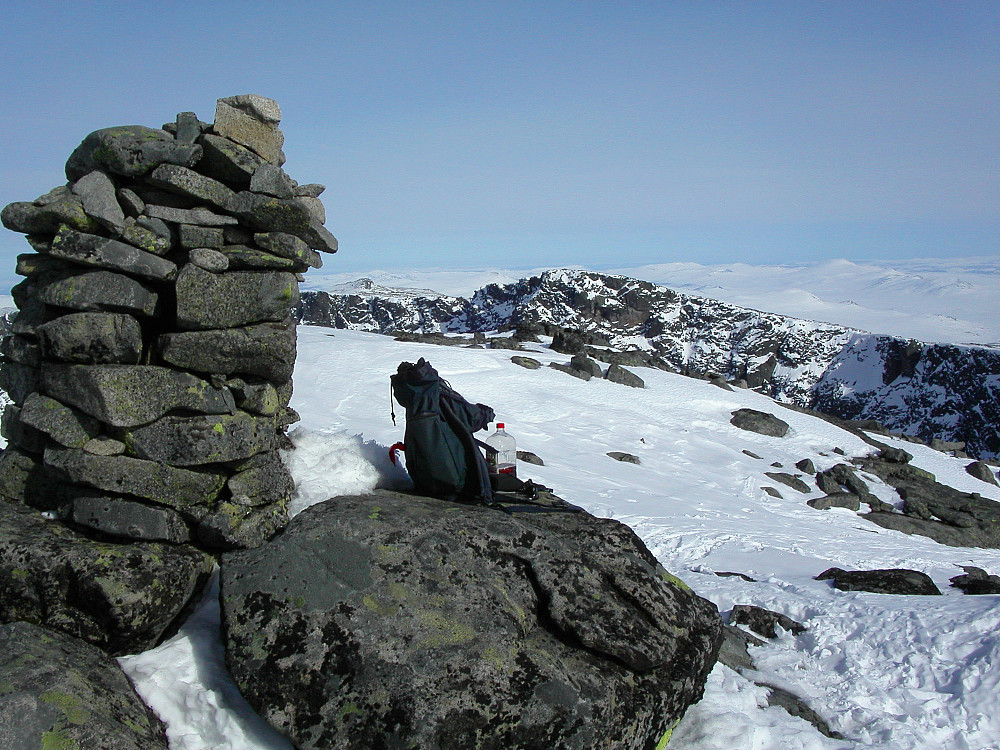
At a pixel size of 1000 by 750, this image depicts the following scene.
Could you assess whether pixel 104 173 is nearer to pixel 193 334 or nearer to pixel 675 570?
pixel 193 334

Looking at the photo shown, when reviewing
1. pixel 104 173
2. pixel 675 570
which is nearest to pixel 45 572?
pixel 104 173

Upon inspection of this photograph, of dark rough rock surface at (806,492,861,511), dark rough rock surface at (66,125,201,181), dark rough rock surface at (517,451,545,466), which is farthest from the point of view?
dark rough rock surface at (806,492,861,511)

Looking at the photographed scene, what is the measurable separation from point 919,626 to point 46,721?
1084 centimetres

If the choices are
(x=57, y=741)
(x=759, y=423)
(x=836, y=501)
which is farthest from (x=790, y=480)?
(x=57, y=741)

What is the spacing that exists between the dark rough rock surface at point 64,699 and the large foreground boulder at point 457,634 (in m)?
0.83

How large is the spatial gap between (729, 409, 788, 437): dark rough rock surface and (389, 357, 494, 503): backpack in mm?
30580

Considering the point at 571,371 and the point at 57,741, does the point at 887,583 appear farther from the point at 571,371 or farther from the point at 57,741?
the point at 571,371

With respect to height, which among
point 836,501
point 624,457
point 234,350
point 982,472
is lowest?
point 982,472

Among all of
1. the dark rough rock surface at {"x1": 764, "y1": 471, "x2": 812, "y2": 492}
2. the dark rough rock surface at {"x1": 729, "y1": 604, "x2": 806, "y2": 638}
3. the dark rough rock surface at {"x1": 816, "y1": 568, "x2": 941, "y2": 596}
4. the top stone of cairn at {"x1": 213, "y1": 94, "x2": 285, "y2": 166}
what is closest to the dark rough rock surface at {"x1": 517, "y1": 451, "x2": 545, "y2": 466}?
the dark rough rock surface at {"x1": 816, "y1": 568, "x2": 941, "y2": 596}

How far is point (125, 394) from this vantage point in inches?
263

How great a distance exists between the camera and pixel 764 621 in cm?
1038

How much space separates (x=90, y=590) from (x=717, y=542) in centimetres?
1618

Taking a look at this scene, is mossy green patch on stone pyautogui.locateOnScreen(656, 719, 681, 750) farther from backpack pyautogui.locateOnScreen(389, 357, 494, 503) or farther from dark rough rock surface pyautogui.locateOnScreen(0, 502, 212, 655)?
dark rough rock surface pyautogui.locateOnScreen(0, 502, 212, 655)

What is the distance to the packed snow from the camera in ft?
22.2
